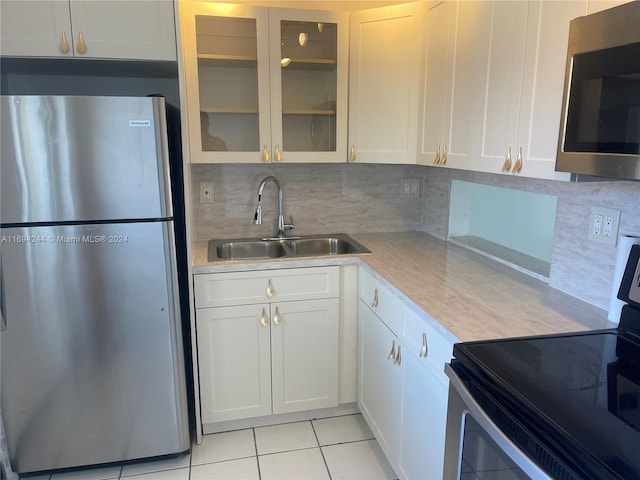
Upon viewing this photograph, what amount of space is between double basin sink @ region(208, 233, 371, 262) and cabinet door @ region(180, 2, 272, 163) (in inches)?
18.9

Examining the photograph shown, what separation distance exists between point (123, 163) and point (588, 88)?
1.58 m

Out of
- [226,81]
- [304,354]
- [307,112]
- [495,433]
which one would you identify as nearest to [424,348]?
[495,433]

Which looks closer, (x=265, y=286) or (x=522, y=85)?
(x=522, y=85)

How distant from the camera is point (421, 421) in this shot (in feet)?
5.26

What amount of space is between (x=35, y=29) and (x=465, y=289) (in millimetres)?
1955

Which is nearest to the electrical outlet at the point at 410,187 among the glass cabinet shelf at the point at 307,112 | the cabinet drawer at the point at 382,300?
the glass cabinet shelf at the point at 307,112

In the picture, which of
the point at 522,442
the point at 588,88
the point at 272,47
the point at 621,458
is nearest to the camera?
the point at 621,458

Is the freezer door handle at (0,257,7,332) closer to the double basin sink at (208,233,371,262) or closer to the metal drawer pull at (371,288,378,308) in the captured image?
the double basin sink at (208,233,371,262)

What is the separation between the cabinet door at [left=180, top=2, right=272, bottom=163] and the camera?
2.22m

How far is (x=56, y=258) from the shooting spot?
70.9 inches

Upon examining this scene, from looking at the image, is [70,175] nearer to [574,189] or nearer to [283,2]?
[283,2]

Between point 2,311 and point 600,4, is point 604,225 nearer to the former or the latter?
point 600,4

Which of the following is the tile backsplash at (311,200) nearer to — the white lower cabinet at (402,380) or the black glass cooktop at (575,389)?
the white lower cabinet at (402,380)

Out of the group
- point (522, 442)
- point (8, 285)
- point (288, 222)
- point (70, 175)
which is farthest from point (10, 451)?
point (522, 442)
